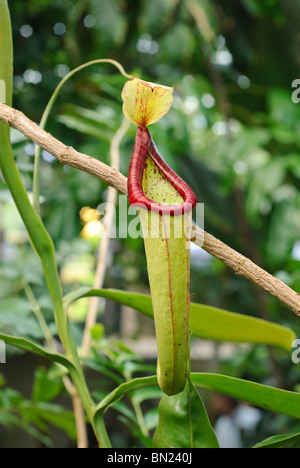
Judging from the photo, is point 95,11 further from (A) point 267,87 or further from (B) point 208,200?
(A) point 267,87

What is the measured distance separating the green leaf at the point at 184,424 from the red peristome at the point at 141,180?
170 millimetres

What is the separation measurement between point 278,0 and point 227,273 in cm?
162

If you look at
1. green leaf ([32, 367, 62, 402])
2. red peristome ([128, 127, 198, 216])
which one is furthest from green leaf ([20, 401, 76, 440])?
red peristome ([128, 127, 198, 216])

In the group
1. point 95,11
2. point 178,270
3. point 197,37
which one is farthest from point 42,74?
point 178,270

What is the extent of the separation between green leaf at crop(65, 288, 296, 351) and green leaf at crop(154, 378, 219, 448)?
0.33 ft

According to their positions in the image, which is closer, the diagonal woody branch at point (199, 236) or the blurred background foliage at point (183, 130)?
the diagonal woody branch at point (199, 236)

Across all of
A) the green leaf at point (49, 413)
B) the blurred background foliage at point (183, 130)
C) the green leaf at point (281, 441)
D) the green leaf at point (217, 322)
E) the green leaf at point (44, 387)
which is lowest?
the green leaf at point (281, 441)

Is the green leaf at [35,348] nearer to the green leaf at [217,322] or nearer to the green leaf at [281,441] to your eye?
the green leaf at [217,322]

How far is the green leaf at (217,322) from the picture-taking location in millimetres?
466

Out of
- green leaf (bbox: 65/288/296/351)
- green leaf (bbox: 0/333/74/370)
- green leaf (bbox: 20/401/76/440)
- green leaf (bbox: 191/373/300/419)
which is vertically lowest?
green leaf (bbox: 191/373/300/419)

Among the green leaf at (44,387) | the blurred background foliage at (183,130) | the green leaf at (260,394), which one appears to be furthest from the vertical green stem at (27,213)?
the green leaf at (44,387)

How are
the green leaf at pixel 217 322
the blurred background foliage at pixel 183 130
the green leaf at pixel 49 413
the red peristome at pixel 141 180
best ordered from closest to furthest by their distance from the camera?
the red peristome at pixel 141 180 → the green leaf at pixel 217 322 → the green leaf at pixel 49 413 → the blurred background foliage at pixel 183 130

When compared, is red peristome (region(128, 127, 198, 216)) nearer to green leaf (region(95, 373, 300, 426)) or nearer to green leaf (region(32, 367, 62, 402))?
green leaf (region(95, 373, 300, 426))

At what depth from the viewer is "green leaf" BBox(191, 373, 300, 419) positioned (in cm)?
41
